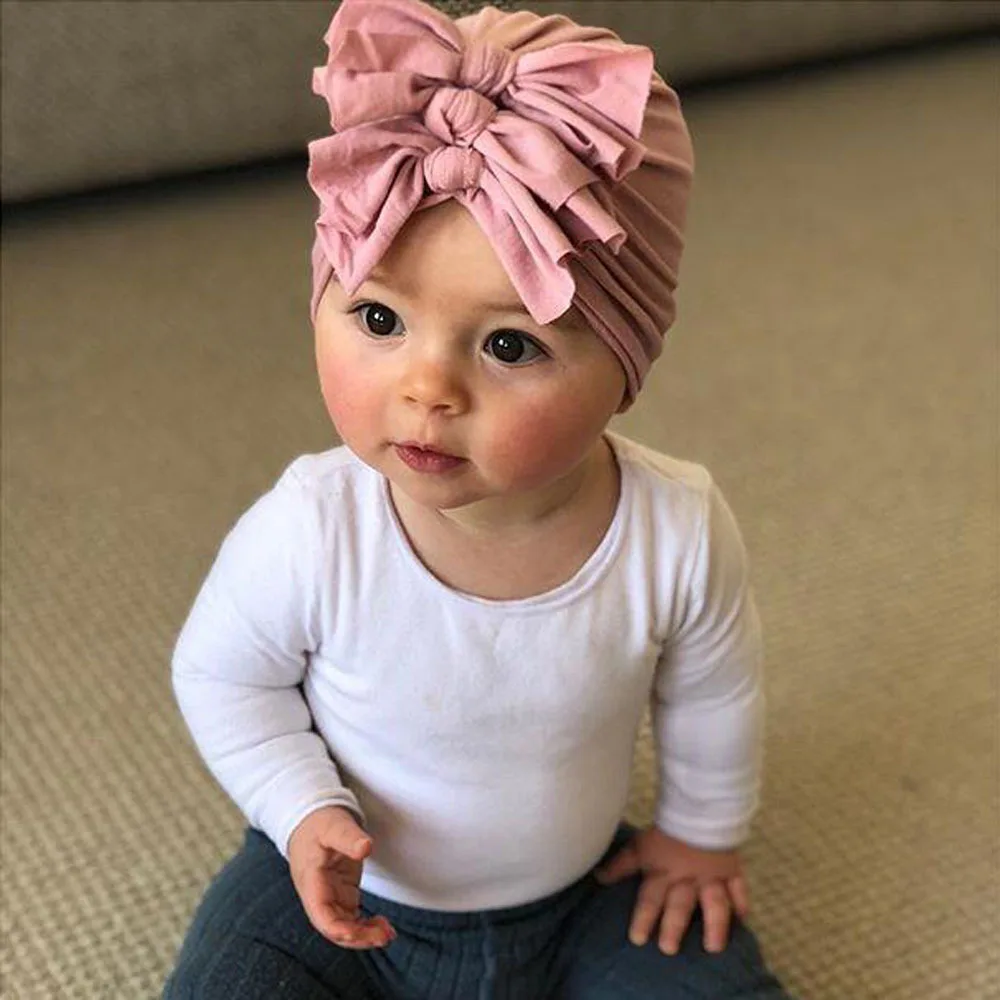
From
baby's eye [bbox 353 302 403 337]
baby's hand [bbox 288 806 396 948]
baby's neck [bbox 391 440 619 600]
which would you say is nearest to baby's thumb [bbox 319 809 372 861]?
baby's hand [bbox 288 806 396 948]

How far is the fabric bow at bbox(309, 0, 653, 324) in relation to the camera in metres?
0.51

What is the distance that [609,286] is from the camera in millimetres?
548

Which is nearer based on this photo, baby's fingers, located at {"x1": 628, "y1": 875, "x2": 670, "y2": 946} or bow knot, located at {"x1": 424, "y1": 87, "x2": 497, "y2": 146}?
bow knot, located at {"x1": 424, "y1": 87, "x2": 497, "y2": 146}

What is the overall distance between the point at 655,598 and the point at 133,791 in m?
0.39

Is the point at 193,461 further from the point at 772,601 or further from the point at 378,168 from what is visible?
the point at 378,168

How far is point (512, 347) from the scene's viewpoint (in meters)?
0.55

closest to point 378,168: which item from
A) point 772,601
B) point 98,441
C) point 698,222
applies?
point 772,601

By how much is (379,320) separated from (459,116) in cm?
8

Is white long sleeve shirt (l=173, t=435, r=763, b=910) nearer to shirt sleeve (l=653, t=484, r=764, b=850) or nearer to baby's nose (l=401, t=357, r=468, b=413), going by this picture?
shirt sleeve (l=653, t=484, r=764, b=850)

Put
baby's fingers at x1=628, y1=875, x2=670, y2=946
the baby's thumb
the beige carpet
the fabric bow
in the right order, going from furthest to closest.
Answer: the beige carpet → baby's fingers at x1=628, y1=875, x2=670, y2=946 → the baby's thumb → the fabric bow

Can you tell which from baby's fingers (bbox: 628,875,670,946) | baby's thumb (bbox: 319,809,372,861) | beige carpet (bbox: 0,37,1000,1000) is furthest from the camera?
beige carpet (bbox: 0,37,1000,1000)

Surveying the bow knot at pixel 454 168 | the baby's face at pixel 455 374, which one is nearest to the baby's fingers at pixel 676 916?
the baby's face at pixel 455 374

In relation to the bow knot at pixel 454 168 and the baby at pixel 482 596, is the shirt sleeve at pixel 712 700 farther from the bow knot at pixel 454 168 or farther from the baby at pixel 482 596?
the bow knot at pixel 454 168

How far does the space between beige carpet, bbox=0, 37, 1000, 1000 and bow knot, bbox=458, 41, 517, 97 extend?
49 centimetres
